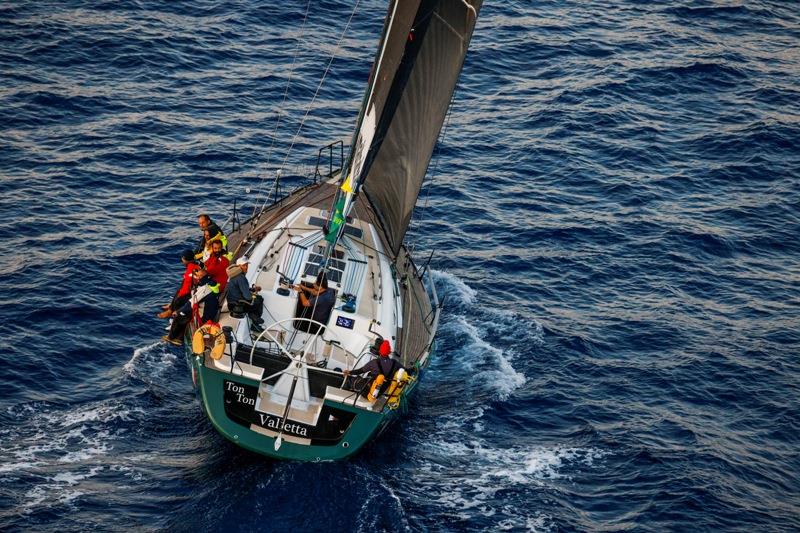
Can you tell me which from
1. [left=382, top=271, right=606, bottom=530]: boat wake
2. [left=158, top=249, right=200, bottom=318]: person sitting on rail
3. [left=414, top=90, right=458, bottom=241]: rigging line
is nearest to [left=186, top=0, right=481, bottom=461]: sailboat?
[left=158, top=249, right=200, bottom=318]: person sitting on rail

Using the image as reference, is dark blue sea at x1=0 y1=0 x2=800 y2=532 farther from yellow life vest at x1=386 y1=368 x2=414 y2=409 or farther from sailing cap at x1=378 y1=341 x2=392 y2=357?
sailing cap at x1=378 y1=341 x2=392 y2=357

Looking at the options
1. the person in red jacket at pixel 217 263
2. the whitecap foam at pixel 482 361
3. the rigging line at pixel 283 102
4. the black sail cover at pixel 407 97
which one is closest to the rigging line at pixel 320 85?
the rigging line at pixel 283 102

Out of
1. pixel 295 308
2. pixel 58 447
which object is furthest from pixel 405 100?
pixel 58 447

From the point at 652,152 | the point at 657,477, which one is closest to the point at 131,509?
the point at 657,477

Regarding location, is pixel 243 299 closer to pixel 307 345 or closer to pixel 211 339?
pixel 211 339

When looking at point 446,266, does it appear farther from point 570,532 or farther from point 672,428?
point 570,532
